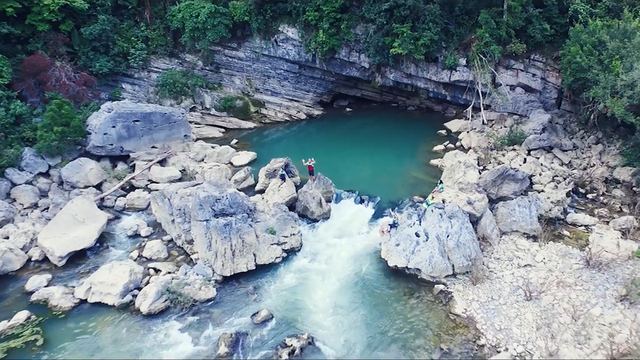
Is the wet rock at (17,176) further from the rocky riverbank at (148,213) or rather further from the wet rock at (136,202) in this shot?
the wet rock at (136,202)

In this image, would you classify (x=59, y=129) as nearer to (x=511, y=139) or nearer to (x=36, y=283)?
(x=36, y=283)

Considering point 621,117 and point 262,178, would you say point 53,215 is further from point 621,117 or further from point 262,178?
point 621,117

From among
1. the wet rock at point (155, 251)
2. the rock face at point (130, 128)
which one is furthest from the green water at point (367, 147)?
the wet rock at point (155, 251)

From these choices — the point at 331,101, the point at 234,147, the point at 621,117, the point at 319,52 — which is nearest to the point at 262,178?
the point at 234,147

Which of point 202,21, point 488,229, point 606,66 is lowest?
point 488,229

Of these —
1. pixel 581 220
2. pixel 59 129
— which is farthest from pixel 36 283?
pixel 581 220
